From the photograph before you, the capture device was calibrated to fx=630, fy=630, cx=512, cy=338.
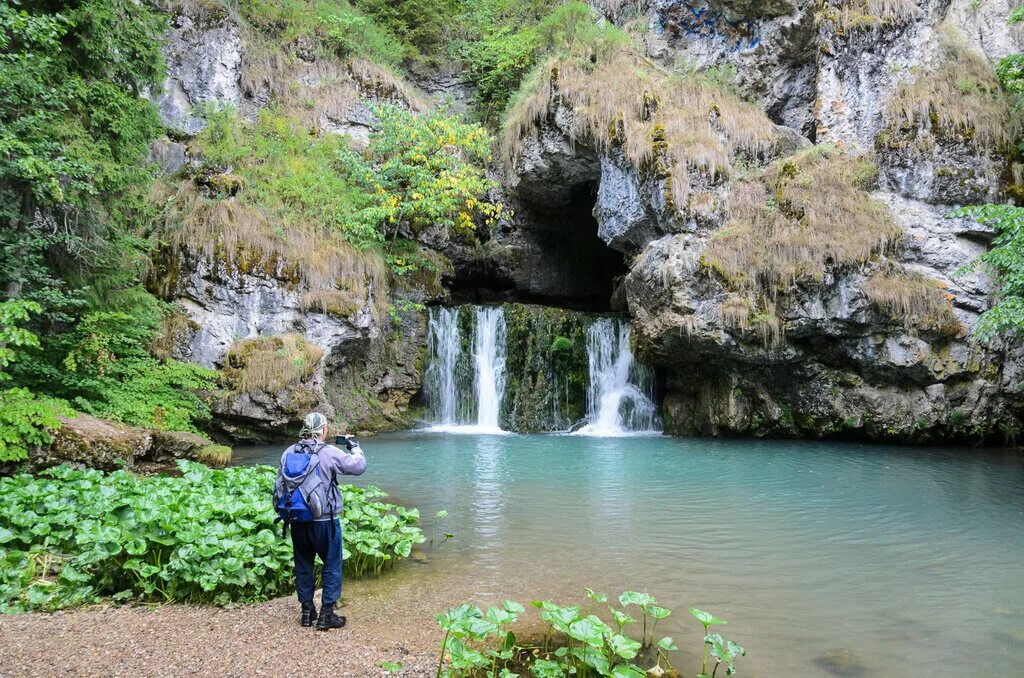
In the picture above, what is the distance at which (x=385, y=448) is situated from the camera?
13.0 meters

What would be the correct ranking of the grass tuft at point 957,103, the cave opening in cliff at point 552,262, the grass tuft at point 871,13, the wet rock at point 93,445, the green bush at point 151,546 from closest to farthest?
the green bush at point 151,546, the wet rock at point 93,445, the grass tuft at point 957,103, the grass tuft at point 871,13, the cave opening in cliff at point 552,262

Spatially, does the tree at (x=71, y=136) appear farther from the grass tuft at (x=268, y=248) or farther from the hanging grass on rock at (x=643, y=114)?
the hanging grass on rock at (x=643, y=114)

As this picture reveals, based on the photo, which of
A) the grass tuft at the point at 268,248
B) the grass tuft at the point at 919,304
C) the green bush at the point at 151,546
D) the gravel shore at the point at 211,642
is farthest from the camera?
the grass tuft at the point at 268,248

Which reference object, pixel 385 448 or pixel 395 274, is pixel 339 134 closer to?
pixel 395 274

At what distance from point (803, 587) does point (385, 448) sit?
9.34m

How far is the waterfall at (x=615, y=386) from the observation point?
56.4 ft

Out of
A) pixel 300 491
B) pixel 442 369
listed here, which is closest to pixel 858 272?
pixel 442 369

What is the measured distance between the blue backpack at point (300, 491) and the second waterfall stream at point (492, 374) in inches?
522

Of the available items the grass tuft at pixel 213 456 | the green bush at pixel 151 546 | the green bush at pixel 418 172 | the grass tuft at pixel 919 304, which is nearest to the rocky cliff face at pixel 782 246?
the grass tuft at pixel 919 304

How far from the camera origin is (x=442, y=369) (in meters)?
17.8

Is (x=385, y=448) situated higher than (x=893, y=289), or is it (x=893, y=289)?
(x=893, y=289)

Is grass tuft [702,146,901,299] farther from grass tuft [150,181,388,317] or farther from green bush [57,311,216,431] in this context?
green bush [57,311,216,431]

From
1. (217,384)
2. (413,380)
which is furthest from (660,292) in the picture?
(217,384)

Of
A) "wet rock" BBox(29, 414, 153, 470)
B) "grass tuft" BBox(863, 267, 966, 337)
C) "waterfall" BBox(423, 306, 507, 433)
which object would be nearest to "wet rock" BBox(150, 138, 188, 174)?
"waterfall" BBox(423, 306, 507, 433)
